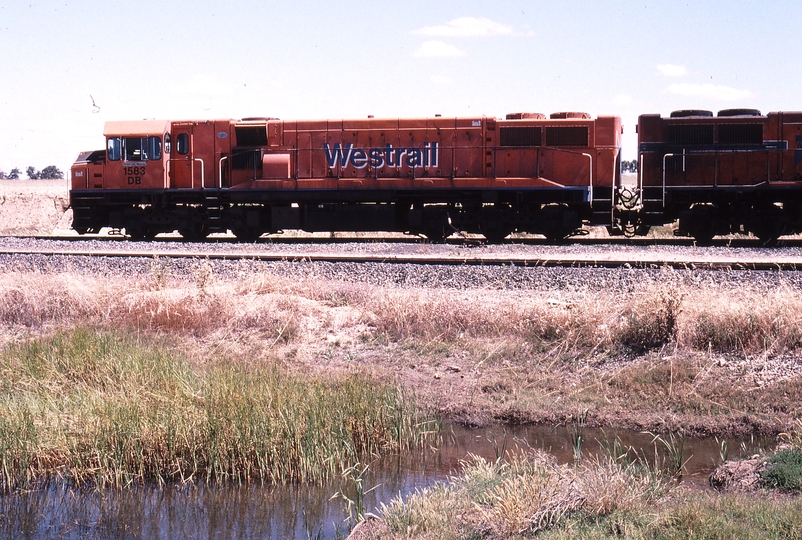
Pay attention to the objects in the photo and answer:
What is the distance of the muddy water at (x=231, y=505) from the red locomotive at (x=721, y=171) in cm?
1224

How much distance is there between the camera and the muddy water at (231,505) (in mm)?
6273

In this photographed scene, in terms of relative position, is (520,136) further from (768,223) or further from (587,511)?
(587,511)

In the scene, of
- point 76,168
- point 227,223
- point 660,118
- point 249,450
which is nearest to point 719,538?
point 249,450

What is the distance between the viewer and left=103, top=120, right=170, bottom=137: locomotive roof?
69.5ft

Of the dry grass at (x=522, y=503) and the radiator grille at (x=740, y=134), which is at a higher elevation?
the radiator grille at (x=740, y=134)

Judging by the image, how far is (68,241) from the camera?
2023cm

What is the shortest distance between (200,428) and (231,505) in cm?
86

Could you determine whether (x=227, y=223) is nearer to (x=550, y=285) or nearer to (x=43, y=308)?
(x=43, y=308)

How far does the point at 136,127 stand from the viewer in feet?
70.2

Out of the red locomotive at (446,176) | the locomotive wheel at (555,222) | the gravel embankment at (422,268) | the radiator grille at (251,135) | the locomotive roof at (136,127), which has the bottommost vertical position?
the gravel embankment at (422,268)

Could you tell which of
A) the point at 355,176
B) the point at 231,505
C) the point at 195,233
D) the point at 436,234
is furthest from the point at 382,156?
the point at 231,505

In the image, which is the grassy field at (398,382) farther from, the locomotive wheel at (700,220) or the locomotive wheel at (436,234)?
the locomotive wheel at (700,220)

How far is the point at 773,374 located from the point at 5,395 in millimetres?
8175

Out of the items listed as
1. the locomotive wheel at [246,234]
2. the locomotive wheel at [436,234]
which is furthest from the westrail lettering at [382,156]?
the locomotive wheel at [246,234]
